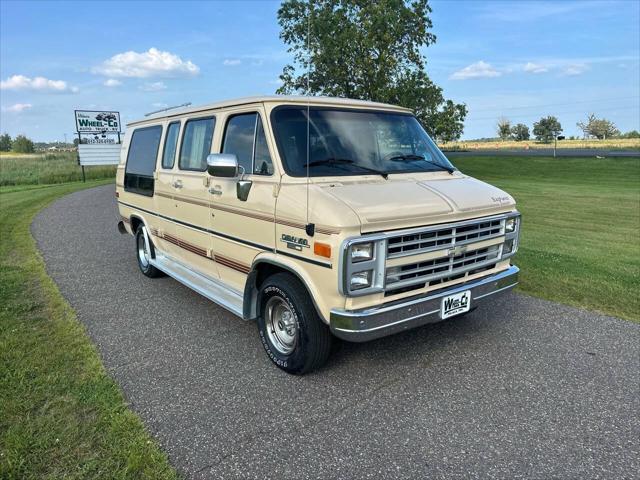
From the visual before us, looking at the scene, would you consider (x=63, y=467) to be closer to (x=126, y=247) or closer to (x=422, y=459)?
(x=422, y=459)

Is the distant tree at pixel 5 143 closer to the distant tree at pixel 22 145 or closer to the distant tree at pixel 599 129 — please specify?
the distant tree at pixel 22 145

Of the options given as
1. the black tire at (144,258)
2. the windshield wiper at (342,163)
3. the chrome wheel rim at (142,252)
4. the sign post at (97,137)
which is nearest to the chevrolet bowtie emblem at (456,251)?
the windshield wiper at (342,163)

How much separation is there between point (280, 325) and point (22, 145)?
11328cm

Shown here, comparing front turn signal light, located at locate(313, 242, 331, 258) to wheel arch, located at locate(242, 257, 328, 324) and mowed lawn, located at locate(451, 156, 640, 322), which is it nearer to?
wheel arch, located at locate(242, 257, 328, 324)

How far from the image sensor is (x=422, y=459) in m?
2.97

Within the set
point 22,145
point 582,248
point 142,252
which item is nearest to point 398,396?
point 142,252

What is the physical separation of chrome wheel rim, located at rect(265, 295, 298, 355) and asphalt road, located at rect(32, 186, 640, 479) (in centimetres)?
23

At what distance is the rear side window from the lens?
21.0ft

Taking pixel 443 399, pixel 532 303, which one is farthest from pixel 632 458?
pixel 532 303

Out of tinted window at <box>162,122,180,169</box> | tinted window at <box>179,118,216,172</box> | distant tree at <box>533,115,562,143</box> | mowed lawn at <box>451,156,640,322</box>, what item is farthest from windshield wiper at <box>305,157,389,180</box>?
distant tree at <box>533,115,562,143</box>

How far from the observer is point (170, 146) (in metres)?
5.89

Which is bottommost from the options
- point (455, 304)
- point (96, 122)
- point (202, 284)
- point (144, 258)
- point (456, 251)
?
point (144, 258)

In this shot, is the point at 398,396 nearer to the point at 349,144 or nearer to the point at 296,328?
the point at 296,328

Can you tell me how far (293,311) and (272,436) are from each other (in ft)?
3.26
